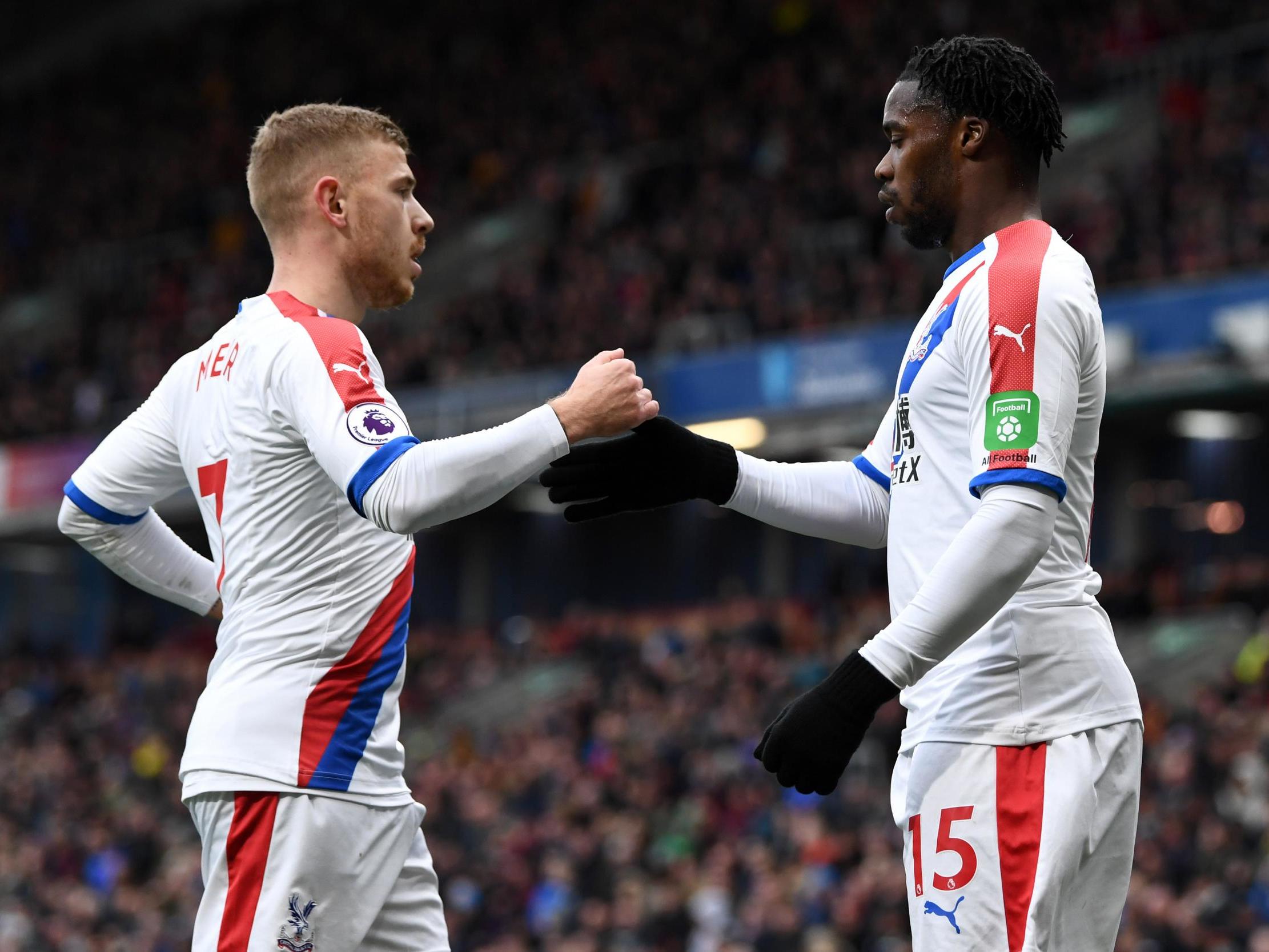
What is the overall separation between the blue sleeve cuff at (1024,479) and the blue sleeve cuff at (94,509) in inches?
83.2

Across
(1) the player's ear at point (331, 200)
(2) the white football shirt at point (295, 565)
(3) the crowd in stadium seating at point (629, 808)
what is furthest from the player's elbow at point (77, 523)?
(3) the crowd in stadium seating at point (629, 808)

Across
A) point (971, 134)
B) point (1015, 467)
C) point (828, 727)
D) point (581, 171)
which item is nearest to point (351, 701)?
point (828, 727)

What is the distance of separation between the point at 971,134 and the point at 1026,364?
0.57 meters

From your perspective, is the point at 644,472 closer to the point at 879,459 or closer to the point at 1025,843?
the point at 879,459

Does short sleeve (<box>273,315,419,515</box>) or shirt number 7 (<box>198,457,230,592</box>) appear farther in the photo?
shirt number 7 (<box>198,457,230,592</box>)

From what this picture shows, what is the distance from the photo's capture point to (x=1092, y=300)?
3383 millimetres

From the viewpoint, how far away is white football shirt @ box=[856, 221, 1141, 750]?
10.6 feet

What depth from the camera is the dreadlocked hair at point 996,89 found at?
3510 mm

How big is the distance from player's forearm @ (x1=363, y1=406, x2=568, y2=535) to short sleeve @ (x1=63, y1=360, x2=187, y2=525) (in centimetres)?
78

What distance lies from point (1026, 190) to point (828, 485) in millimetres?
842

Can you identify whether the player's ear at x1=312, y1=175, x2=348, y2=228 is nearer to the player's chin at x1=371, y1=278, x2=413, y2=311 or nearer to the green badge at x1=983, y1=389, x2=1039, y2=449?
the player's chin at x1=371, y1=278, x2=413, y2=311

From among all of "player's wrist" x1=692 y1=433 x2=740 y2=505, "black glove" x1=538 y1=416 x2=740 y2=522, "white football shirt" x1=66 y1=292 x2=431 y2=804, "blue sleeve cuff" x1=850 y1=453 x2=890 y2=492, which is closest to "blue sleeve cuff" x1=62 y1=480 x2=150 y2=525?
"white football shirt" x1=66 y1=292 x2=431 y2=804

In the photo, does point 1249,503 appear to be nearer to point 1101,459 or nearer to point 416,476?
point 1101,459

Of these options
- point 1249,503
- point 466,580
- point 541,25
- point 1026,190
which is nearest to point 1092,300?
point 1026,190
